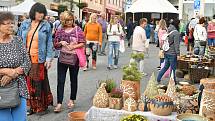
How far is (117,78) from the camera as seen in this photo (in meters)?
10.2

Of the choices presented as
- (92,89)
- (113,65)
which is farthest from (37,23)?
(113,65)

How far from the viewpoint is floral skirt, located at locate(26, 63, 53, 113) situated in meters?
6.02

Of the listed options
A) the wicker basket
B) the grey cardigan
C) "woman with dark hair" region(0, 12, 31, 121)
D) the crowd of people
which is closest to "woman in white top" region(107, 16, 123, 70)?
the crowd of people

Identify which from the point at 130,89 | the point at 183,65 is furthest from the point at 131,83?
the point at 183,65

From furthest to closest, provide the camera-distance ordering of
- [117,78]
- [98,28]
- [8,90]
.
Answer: [98,28]
[117,78]
[8,90]

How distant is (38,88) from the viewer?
6.11 metres

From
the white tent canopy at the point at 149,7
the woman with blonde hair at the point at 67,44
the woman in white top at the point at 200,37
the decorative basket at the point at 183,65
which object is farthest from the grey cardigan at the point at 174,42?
the white tent canopy at the point at 149,7

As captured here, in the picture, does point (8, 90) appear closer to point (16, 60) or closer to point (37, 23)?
point (16, 60)

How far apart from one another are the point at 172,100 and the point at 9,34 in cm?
215

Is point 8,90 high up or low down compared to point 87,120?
up

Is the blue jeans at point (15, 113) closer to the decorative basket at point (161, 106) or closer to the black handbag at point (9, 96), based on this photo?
the black handbag at point (9, 96)

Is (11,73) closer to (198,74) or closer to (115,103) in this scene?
(115,103)

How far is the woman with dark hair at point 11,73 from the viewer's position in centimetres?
383

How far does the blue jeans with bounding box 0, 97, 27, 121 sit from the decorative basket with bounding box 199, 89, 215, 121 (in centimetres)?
195
